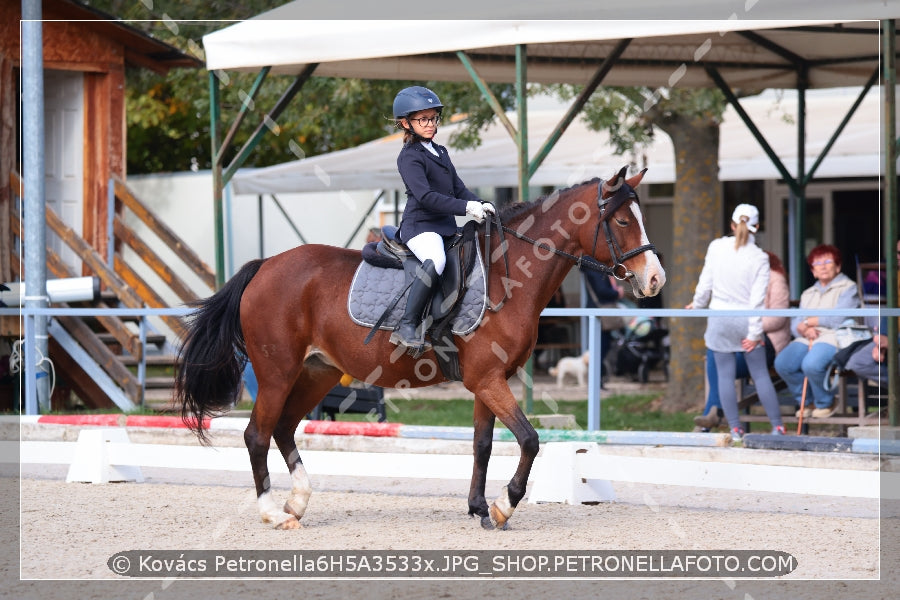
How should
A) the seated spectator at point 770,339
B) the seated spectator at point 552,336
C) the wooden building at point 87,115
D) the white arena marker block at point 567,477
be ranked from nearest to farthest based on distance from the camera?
the white arena marker block at point 567,477, the seated spectator at point 770,339, the wooden building at point 87,115, the seated spectator at point 552,336

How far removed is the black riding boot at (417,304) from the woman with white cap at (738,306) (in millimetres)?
3961

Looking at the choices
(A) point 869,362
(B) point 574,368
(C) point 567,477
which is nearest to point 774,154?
(B) point 574,368

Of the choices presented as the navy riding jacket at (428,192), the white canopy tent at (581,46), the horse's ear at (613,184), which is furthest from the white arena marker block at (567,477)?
the horse's ear at (613,184)

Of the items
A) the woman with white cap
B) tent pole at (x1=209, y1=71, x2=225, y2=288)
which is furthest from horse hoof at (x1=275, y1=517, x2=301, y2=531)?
tent pole at (x1=209, y1=71, x2=225, y2=288)

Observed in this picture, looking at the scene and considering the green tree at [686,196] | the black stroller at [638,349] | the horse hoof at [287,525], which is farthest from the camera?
the black stroller at [638,349]

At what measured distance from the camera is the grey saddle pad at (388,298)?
23.8 feet

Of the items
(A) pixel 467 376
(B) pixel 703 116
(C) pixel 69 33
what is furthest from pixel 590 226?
(C) pixel 69 33

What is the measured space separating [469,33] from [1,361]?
681 cm

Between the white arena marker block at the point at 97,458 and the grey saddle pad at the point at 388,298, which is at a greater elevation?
the grey saddle pad at the point at 388,298

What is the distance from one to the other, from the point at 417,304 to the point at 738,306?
425 cm

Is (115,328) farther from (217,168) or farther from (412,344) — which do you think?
(412,344)

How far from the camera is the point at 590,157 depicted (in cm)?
1678

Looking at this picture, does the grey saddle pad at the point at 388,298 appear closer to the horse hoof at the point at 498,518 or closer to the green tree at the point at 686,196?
the horse hoof at the point at 498,518

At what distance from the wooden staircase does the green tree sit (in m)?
4.99
